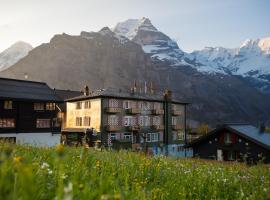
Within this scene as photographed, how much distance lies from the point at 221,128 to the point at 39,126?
2767cm

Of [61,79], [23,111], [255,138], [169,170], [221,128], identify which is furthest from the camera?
[61,79]

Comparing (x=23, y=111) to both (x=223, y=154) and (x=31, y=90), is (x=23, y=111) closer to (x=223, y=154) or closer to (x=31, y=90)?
(x=31, y=90)

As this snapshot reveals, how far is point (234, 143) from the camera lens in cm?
4797

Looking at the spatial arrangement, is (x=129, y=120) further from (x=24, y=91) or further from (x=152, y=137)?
(x=24, y=91)

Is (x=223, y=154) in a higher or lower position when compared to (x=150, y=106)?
lower

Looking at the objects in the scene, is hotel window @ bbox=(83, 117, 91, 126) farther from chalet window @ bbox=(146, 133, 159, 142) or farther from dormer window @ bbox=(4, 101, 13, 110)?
dormer window @ bbox=(4, 101, 13, 110)

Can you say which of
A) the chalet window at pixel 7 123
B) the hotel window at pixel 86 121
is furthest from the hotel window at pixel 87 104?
the chalet window at pixel 7 123

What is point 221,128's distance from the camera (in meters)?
49.2

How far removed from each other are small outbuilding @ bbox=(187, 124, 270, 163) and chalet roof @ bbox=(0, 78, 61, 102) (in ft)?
79.6

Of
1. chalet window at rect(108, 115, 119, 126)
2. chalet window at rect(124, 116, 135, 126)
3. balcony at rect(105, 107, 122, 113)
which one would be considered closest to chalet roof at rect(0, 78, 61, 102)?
balcony at rect(105, 107, 122, 113)

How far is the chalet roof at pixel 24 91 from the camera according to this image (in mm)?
53391

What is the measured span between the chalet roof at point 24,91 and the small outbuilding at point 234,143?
24.3m

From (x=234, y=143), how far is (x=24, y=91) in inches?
1281

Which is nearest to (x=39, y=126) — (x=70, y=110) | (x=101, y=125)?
(x=101, y=125)
